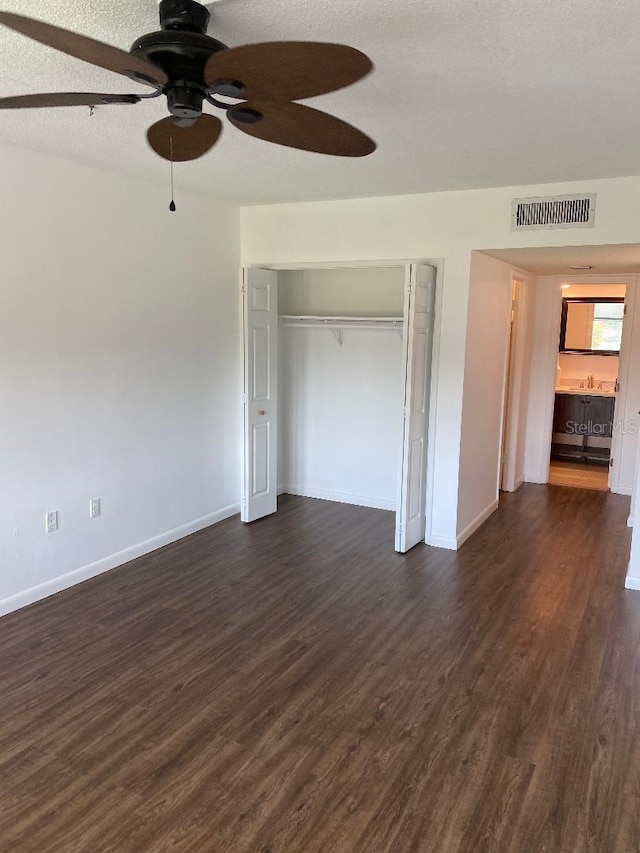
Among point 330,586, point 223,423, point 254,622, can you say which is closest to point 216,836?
point 254,622

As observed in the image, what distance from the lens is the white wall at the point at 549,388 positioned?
625 cm

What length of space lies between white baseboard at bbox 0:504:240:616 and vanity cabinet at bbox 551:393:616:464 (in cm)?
459

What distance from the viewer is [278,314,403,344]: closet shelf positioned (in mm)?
5250

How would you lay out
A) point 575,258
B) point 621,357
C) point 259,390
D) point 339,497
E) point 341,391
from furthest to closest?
point 621,357 < point 339,497 < point 341,391 < point 259,390 < point 575,258

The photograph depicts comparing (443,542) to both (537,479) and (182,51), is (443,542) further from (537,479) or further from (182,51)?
(182,51)

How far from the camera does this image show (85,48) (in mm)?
1408

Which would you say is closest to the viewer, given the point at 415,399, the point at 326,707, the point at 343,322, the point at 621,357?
the point at 326,707

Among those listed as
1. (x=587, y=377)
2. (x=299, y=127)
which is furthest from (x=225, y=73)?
(x=587, y=377)

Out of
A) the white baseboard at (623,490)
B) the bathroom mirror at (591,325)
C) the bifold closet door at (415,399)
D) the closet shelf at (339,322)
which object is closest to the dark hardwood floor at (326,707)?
the bifold closet door at (415,399)

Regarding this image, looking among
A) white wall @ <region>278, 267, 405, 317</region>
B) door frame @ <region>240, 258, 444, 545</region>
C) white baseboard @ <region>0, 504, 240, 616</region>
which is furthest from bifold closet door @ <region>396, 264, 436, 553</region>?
white baseboard @ <region>0, 504, 240, 616</region>

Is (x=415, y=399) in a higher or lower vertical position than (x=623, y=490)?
higher

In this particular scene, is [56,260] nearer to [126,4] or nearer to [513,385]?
[126,4]

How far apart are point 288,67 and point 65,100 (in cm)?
72

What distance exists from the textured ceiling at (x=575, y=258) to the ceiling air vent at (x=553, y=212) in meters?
0.18
